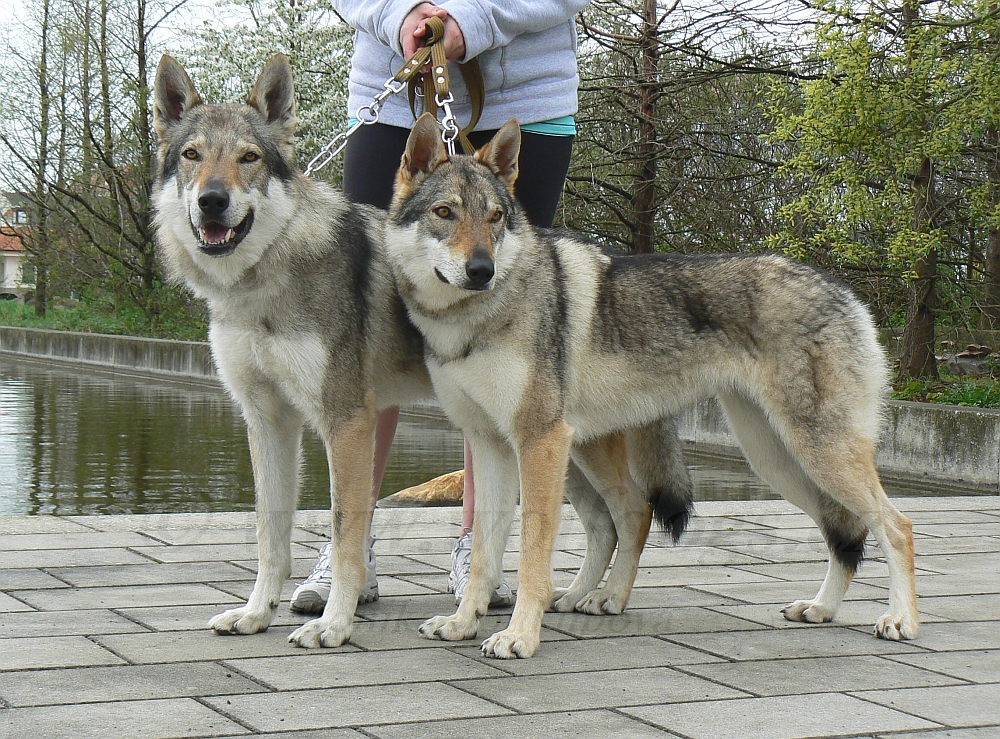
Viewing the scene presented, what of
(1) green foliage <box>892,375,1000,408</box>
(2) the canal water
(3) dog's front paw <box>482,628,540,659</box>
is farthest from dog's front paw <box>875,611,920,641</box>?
(1) green foliage <box>892,375,1000,408</box>

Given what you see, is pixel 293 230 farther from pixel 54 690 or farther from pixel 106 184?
pixel 106 184

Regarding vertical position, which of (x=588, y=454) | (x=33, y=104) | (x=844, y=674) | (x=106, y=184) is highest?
(x=33, y=104)

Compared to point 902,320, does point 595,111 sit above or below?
above

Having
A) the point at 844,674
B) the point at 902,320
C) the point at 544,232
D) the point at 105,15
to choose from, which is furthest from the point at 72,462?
the point at 105,15

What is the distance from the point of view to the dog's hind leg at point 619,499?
428 centimetres

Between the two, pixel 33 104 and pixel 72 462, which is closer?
pixel 72 462

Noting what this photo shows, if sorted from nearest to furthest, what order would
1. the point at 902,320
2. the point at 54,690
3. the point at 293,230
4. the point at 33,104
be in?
the point at 54,690 < the point at 293,230 < the point at 902,320 < the point at 33,104

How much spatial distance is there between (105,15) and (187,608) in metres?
24.1

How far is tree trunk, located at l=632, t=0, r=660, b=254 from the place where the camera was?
525 inches

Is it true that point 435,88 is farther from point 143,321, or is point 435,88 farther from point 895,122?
point 143,321

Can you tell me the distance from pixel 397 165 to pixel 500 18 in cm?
70

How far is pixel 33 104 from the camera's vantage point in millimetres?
29688

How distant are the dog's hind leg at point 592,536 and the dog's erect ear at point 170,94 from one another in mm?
1952

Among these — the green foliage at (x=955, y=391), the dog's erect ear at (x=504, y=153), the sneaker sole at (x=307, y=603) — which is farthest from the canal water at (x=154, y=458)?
the dog's erect ear at (x=504, y=153)
